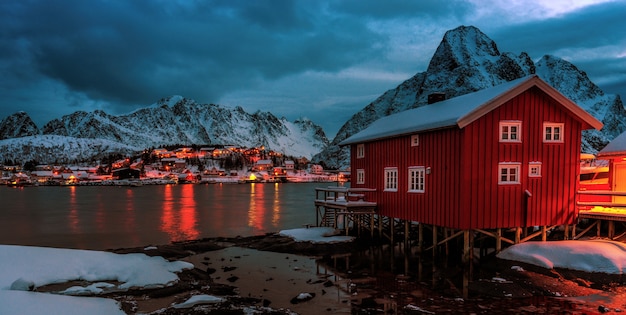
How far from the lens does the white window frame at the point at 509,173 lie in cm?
1988

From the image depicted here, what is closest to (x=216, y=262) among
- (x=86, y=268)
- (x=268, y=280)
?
(x=268, y=280)

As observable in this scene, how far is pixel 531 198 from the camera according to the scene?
2033 centimetres

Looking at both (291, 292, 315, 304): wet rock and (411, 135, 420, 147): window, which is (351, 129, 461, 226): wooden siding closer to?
(411, 135, 420, 147): window

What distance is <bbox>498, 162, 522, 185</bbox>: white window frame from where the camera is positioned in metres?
19.9

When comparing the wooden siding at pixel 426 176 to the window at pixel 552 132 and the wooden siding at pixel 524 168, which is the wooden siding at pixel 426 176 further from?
the window at pixel 552 132

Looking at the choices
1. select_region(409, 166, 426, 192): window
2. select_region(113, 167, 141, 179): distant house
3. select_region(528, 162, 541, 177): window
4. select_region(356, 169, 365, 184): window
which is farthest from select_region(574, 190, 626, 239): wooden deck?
select_region(113, 167, 141, 179): distant house

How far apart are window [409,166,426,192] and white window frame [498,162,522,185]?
12.0 ft

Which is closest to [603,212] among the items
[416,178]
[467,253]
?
[467,253]

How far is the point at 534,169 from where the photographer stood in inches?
806

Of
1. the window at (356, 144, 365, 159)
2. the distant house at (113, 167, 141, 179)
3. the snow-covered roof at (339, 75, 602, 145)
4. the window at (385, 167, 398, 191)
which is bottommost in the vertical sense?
the distant house at (113, 167, 141, 179)

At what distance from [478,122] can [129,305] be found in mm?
16225

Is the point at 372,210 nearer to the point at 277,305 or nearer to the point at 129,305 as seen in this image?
the point at 277,305

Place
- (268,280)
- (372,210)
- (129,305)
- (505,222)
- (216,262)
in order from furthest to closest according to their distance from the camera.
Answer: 1. (372,210)
2. (216,262)
3. (505,222)
4. (268,280)
5. (129,305)

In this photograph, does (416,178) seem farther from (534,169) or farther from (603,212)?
(603,212)
